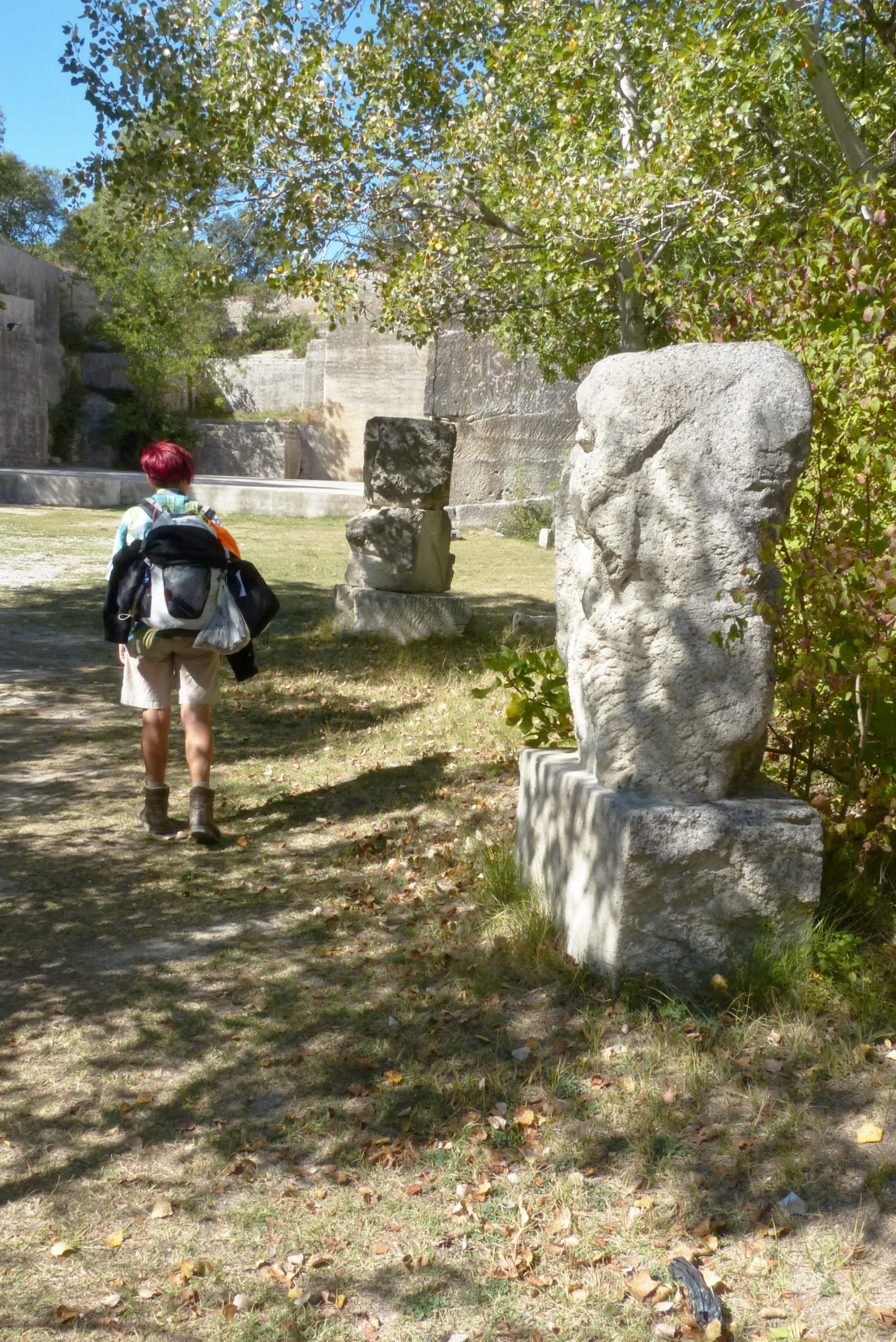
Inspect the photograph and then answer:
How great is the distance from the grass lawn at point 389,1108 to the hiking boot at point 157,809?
0.08m

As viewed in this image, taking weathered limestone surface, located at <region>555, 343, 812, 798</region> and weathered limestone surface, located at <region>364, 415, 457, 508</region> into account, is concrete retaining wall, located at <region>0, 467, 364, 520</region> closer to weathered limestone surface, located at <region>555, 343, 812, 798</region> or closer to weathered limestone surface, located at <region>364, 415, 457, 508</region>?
weathered limestone surface, located at <region>364, 415, 457, 508</region>

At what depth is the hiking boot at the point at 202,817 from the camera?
516 centimetres

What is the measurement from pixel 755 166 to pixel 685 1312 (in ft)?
29.2

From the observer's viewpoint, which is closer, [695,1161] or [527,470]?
[695,1161]

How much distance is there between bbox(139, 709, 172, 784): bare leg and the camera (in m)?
5.12

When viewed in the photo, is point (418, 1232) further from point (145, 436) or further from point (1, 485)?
point (145, 436)

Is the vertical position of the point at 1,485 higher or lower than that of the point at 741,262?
lower

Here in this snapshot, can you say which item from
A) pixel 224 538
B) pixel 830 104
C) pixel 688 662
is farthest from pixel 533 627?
pixel 688 662

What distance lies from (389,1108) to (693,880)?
113 centimetres

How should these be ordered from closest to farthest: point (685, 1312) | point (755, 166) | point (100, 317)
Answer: point (685, 1312) < point (755, 166) < point (100, 317)

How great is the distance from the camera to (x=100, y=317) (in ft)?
121

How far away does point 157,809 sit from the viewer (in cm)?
526

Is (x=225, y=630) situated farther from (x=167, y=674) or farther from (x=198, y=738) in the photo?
(x=198, y=738)

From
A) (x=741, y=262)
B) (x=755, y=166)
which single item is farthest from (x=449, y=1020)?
(x=755, y=166)
